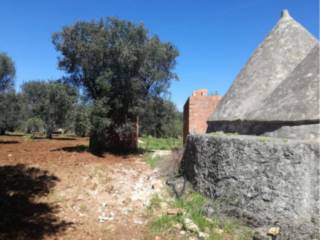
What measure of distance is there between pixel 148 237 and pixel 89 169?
460 centimetres

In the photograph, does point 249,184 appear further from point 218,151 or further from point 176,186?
point 176,186

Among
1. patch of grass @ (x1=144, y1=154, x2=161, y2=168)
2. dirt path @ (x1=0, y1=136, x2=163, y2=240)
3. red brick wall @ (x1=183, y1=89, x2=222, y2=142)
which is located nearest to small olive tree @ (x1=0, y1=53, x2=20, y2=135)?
dirt path @ (x1=0, y1=136, x2=163, y2=240)

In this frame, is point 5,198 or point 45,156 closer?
point 5,198

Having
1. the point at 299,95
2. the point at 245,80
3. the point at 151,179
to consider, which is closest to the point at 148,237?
the point at 151,179

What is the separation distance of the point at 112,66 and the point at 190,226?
Answer: 8.32 meters

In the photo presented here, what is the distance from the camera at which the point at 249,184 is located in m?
6.39

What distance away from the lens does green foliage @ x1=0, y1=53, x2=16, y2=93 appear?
863 inches

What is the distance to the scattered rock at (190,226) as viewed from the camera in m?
6.07

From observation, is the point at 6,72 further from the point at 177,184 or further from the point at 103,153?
the point at 177,184

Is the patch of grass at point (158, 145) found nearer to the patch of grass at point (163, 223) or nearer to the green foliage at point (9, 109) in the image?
the patch of grass at point (163, 223)

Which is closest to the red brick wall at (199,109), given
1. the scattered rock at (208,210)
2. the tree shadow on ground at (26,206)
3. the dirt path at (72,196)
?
the dirt path at (72,196)

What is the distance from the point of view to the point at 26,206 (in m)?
6.91

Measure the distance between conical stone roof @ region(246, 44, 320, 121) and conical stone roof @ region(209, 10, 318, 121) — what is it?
638mm

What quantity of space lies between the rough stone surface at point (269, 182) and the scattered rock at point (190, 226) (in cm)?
86
